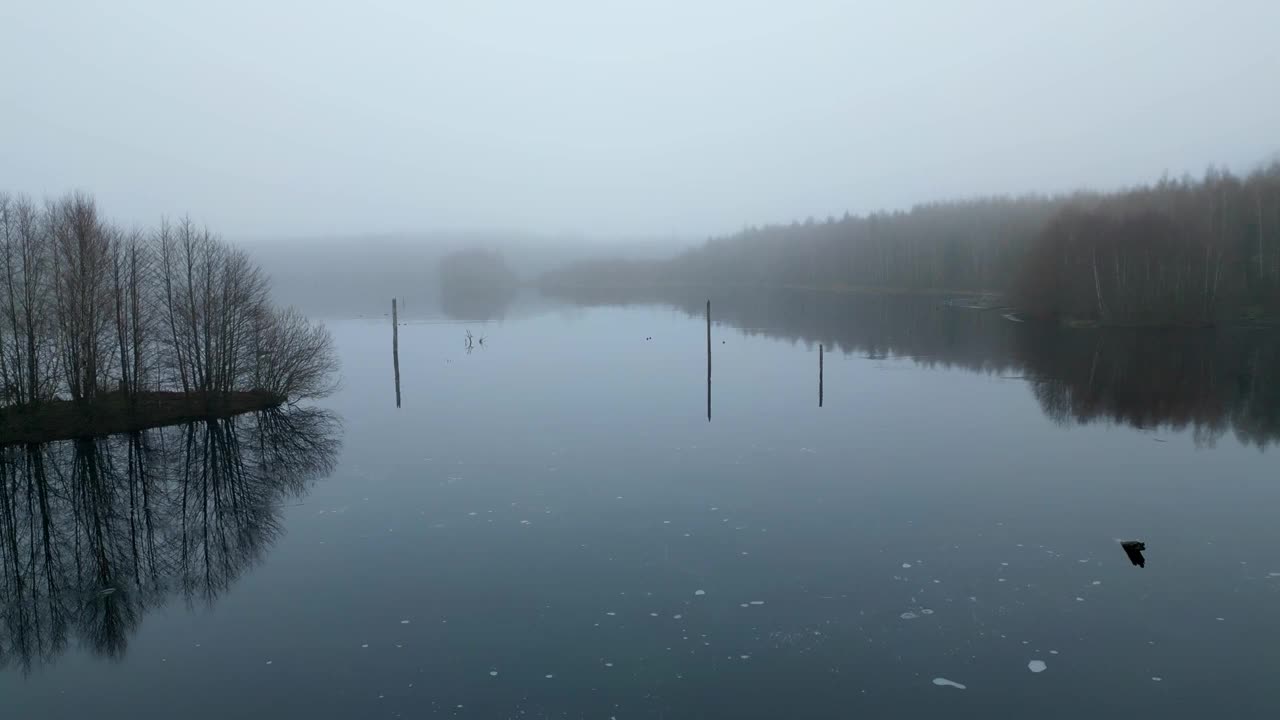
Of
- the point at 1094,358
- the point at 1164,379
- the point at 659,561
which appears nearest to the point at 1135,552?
the point at 659,561

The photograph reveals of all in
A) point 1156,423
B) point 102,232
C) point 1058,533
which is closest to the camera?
point 1058,533

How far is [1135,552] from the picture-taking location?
51.9ft

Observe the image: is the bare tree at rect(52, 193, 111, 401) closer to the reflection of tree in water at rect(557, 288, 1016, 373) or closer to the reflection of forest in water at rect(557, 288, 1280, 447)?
the reflection of forest in water at rect(557, 288, 1280, 447)

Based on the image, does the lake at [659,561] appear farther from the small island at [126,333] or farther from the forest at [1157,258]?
the forest at [1157,258]

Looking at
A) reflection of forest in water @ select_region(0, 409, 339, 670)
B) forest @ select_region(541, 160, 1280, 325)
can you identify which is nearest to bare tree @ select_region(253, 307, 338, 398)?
reflection of forest in water @ select_region(0, 409, 339, 670)

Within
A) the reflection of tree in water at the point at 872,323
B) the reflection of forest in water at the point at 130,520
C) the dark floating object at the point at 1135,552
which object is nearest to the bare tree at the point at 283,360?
the reflection of forest in water at the point at 130,520

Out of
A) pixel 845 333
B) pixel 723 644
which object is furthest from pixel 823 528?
pixel 845 333

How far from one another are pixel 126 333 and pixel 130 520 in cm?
1555

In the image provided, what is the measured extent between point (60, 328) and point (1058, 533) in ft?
108

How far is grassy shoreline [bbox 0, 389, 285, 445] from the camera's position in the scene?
2833 cm

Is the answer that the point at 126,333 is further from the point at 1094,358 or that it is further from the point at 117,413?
the point at 1094,358

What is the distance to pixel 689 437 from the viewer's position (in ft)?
90.7

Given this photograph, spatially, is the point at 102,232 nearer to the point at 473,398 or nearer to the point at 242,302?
the point at 242,302

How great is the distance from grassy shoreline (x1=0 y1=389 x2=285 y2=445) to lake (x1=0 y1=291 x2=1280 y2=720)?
1.43 metres
